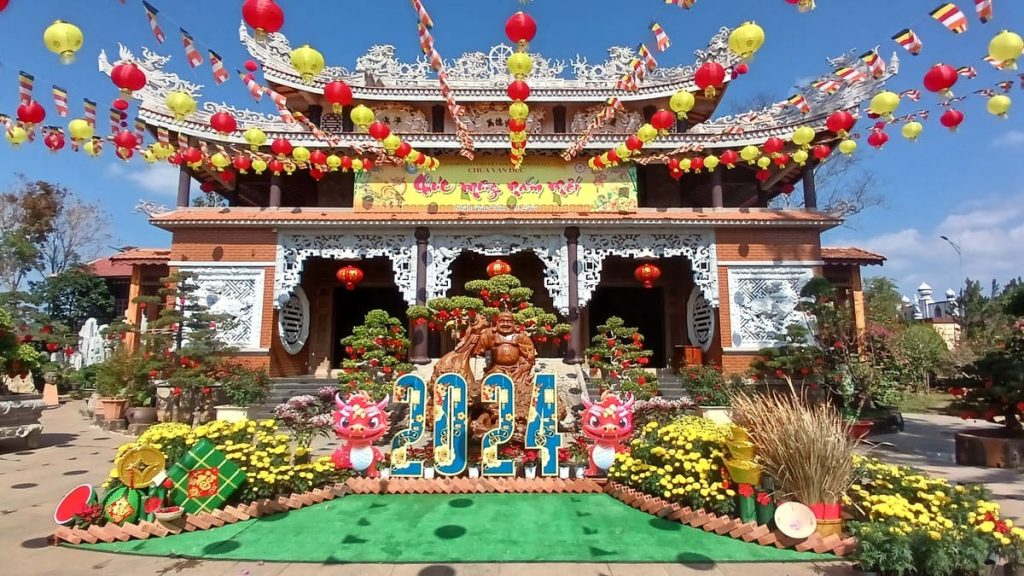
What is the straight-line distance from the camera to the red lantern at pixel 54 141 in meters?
6.10

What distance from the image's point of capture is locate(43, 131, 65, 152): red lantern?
20.0 feet

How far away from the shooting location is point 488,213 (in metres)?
11.8

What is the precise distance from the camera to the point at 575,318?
1139 centimetres

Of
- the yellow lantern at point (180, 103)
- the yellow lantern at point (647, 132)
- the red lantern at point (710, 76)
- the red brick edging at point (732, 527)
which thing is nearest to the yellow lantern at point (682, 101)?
the red lantern at point (710, 76)

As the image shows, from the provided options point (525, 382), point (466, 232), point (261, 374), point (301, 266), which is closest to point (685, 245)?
point (466, 232)

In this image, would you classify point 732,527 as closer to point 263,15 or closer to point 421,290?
point 263,15

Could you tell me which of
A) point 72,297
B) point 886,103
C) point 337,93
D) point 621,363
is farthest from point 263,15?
point 72,297

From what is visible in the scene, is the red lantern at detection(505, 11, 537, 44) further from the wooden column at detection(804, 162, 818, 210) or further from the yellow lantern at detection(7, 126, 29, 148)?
the wooden column at detection(804, 162, 818, 210)

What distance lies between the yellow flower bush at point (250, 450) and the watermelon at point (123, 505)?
0.21 meters

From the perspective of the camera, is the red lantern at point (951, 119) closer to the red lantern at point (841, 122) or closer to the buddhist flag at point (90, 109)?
the red lantern at point (841, 122)

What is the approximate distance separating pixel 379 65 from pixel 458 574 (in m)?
12.8

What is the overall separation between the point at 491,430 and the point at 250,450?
7.83ft

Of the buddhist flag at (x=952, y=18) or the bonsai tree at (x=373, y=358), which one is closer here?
the buddhist flag at (x=952, y=18)

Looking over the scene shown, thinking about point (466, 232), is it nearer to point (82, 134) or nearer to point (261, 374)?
point (261, 374)
